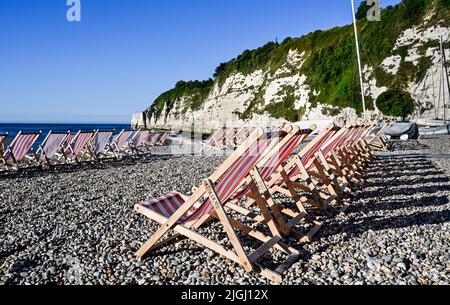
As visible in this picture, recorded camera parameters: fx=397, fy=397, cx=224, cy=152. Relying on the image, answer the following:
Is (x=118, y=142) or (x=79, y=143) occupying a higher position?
(x=79, y=143)

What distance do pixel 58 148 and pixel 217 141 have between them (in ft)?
26.8

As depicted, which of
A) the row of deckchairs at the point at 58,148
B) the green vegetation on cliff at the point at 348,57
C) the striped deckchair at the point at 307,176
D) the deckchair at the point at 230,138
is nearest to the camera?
the striped deckchair at the point at 307,176

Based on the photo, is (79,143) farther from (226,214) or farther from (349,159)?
(226,214)

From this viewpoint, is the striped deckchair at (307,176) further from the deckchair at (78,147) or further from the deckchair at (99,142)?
the deckchair at (99,142)

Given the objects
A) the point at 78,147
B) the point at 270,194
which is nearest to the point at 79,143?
the point at 78,147

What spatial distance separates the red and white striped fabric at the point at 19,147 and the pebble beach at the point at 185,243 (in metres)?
3.15

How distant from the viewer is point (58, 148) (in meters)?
11.6

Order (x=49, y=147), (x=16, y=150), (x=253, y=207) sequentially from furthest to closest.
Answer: (x=49, y=147)
(x=16, y=150)
(x=253, y=207)

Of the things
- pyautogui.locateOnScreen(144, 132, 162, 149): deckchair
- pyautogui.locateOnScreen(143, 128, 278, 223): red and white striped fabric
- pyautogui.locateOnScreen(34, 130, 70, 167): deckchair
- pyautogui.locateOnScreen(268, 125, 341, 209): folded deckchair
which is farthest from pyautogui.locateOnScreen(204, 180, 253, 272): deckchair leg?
pyautogui.locateOnScreen(144, 132, 162, 149): deckchair

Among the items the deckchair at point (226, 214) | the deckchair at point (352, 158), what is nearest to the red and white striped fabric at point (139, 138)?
the deckchair at point (352, 158)

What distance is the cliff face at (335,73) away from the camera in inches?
1305

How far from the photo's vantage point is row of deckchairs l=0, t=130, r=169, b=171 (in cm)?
1039

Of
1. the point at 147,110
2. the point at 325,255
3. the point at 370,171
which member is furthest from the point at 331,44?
the point at 147,110

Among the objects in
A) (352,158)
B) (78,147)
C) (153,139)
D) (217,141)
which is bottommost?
(153,139)
